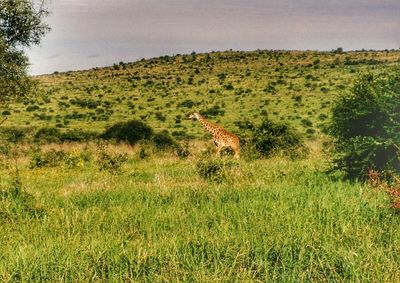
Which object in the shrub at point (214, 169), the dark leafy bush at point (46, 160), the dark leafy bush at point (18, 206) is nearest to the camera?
the dark leafy bush at point (18, 206)

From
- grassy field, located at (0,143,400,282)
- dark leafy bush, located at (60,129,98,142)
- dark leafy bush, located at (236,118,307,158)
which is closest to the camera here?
grassy field, located at (0,143,400,282)

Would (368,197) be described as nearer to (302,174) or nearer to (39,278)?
(302,174)

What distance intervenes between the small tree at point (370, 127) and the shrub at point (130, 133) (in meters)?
22.2

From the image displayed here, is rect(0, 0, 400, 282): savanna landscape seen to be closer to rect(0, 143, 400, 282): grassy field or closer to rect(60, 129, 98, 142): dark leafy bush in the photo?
rect(0, 143, 400, 282): grassy field

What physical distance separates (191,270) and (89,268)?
127cm

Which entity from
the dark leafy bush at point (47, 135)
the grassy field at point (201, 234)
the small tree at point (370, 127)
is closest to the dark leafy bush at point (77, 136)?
the dark leafy bush at point (47, 135)

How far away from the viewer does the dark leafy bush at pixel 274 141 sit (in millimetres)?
22281

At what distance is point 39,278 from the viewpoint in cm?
605

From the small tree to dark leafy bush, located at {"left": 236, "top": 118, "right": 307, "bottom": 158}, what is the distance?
7486 mm

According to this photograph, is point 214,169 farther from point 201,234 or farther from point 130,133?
point 130,133

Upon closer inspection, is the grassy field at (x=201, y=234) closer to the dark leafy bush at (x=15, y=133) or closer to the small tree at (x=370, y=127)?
the small tree at (x=370, y=127)

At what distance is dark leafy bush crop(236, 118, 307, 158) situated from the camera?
22281 millimetres

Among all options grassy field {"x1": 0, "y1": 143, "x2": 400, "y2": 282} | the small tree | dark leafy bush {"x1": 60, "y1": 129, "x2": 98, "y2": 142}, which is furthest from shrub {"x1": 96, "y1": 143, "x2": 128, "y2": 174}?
dark leafy bush {"x1": 60, "y1": 129, "x2": 98, "y2": 142}

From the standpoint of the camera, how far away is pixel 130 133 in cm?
3709
